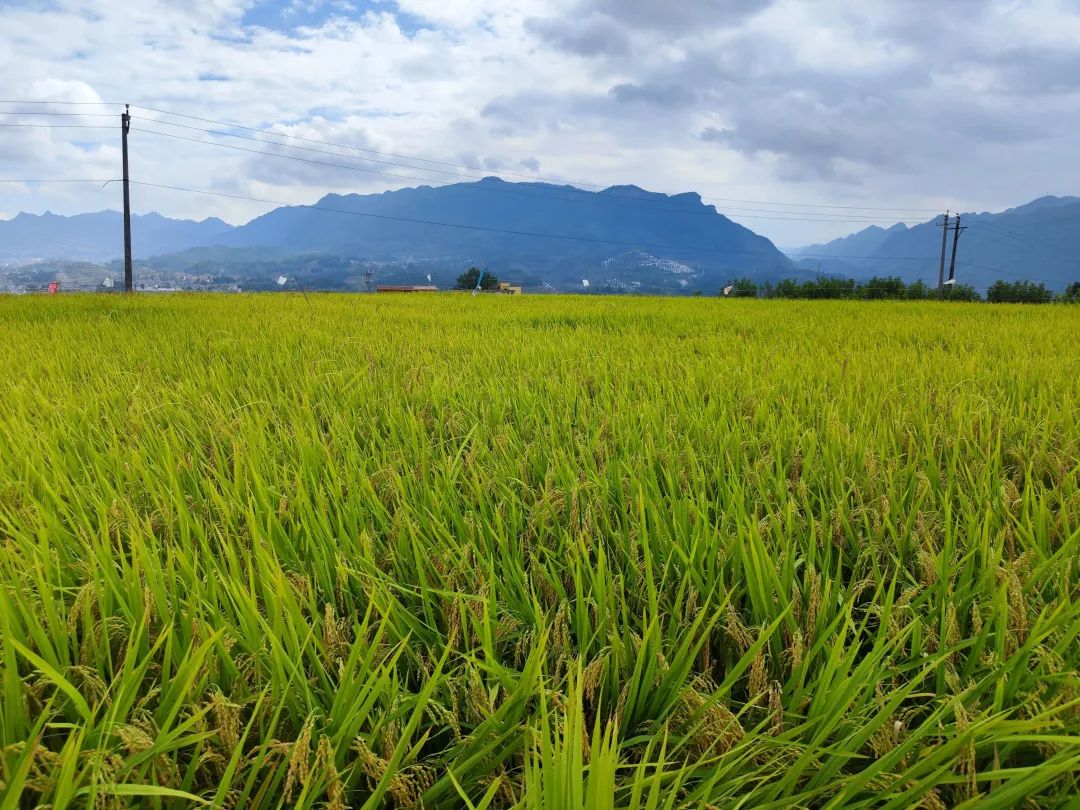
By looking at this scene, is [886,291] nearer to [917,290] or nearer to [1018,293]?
[917,290]

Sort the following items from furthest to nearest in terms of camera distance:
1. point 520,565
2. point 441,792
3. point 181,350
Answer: point 181,350, point 520,565, point 441,792

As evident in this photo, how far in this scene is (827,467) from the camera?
1523 millimetres

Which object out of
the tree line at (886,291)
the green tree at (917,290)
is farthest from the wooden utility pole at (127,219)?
the green tree at (917,290)

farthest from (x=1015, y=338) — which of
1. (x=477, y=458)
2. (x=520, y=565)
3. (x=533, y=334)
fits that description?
(x=520, y=565)

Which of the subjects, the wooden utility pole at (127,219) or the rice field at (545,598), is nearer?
the rice field at (545,598)

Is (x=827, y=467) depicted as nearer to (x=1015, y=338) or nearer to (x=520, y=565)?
(x=520, y=565)

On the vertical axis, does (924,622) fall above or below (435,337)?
below

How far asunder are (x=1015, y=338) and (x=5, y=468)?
226 inches

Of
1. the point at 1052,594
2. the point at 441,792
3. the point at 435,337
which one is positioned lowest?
the point at 441,792

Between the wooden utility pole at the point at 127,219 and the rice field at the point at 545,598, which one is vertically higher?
the wooden utility pole at the point at 127,219

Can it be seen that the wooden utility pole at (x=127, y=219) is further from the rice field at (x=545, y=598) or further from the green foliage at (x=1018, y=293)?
the green foliage at (x=1018, y=293)

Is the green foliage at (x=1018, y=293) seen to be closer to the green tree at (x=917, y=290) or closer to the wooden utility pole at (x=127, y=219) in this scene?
the green tree at (x=917, y=290)

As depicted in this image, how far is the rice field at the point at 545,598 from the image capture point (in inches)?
24.8

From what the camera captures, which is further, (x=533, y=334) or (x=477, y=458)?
(x=533, y=334)
